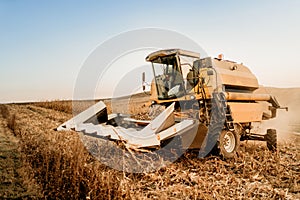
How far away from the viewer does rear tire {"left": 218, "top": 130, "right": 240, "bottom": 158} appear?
4.98m

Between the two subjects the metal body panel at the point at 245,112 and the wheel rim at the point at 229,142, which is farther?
the metal body panel at the point at 245,112

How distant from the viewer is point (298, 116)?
48.8 feet

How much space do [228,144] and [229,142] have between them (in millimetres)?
54

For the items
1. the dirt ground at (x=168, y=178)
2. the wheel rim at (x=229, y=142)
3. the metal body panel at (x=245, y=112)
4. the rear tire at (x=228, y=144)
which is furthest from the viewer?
the metal body panel at (x=245, y=112)

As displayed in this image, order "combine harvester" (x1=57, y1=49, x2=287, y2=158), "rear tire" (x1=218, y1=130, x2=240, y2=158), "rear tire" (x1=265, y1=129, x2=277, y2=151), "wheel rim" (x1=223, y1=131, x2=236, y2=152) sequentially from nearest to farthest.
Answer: "combine harvester" (x1=57, y1=49, x2=287, y2=158)
"rear tire" (x1=218, y1=130, x2=240, y2=158)
"wheel rim" (x1=223, y1=131, x2=236, y2=152)
"rear tire" (x1=265, y1=129, x2=277, y2=151)

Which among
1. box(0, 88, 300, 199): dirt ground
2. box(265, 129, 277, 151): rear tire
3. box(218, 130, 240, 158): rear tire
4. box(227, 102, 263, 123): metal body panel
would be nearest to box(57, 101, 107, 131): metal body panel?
box(0, 88, 300, 199): dirt ground

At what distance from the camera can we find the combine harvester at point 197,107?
16.0ft

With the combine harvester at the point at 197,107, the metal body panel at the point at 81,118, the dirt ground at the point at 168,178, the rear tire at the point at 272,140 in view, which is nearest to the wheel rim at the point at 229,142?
the combine harvester at the point at 197,107

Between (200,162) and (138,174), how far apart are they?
1.46 meters

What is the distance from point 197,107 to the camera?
5695 mm

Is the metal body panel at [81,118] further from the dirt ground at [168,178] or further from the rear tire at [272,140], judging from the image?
the rear tire at [272,140]

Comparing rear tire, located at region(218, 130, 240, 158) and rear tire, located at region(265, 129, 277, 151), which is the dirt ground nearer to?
rear tire, located at region(218, 130, 240, 158)

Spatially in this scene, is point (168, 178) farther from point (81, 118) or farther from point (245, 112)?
point (245, 112)

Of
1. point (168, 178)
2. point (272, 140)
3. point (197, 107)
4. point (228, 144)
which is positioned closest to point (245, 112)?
point (272, 140)
